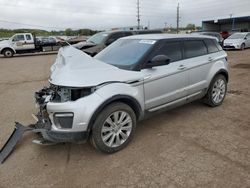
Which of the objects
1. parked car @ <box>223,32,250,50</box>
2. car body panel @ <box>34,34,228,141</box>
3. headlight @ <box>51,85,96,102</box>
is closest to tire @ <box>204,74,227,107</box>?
car body panel @ <box>34,34,228,141</box>

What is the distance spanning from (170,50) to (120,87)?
1.45 meters

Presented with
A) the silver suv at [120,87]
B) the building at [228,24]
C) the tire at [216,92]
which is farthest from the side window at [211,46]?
the building at [228,24]

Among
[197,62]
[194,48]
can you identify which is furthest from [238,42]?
[197,62]

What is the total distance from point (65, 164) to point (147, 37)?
2670 mm

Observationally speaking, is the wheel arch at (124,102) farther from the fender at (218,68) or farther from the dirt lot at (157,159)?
the fender at (218,68)

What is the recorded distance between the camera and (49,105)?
11.4 feet

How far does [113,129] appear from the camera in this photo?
3.78m

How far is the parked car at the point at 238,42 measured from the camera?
63.9 ft

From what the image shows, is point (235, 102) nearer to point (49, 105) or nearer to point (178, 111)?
point (178, 111)

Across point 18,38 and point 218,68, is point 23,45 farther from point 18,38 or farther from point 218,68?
point 218,68

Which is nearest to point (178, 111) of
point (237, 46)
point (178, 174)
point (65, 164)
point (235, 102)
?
point (235, 102)

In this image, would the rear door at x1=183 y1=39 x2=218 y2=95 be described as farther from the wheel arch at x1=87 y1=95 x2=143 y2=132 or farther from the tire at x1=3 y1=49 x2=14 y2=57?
the tire at x1=3 y1=49 x2=14 y2=57

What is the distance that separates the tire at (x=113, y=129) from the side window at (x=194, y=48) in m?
1.86

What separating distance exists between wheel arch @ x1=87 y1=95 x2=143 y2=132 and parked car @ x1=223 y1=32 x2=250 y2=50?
703 inches
